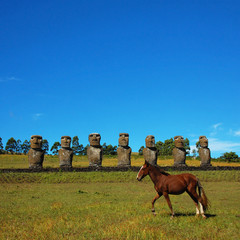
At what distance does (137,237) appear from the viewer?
673 cm

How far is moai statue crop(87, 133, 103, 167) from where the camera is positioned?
999 inches

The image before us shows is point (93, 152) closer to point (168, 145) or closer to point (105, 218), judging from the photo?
point (105, 218)

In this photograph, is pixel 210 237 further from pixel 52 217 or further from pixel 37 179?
pixel 37 179

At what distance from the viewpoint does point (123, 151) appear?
2595 centimetres

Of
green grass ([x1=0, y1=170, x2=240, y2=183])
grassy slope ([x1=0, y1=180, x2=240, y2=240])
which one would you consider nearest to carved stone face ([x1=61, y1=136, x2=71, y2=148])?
green grass ([x1=0, y1=170, x2=240, y2=183])

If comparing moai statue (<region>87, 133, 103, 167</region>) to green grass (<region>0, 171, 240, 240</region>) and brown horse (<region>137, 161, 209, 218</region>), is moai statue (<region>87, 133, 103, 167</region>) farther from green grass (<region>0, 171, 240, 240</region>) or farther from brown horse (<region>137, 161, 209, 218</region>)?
brown horse (<region>137, 161, 209, 218</region>)

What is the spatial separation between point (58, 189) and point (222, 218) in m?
10.7

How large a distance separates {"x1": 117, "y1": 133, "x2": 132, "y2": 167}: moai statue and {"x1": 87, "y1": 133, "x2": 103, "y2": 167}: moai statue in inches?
69.2

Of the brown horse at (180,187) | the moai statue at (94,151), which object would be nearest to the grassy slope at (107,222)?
the brown horse at (180,187)

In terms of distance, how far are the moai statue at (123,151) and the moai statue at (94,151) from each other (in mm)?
1757

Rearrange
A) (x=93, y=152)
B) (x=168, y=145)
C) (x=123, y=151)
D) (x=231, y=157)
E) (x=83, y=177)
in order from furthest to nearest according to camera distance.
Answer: (x=168, y=145), (x=231, y=157), (x=123, y=151), (x=93, y=152), (x=83, y=177)

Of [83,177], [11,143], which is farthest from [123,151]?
[11,143]

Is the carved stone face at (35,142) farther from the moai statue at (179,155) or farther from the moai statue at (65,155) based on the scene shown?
the moai statue at (179,155)

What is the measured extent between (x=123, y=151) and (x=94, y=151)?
8.48ft
